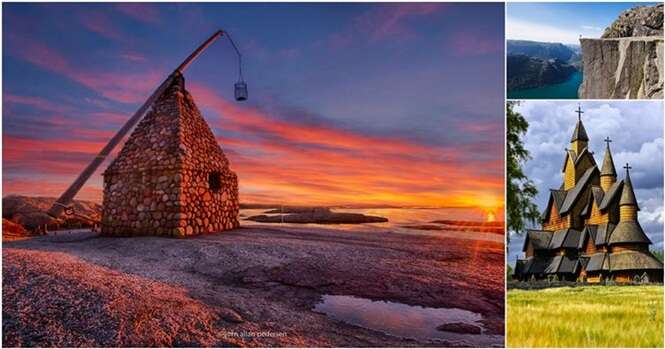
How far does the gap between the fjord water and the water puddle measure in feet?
9.26

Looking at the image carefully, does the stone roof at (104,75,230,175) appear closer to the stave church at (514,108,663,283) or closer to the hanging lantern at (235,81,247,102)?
the hanging lantern at (235,81,247,102)

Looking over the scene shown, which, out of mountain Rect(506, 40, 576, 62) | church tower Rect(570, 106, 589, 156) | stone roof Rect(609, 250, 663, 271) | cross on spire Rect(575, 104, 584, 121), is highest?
mountain Rect(506, 40, 576, 62)

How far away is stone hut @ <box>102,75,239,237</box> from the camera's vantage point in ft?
25.2

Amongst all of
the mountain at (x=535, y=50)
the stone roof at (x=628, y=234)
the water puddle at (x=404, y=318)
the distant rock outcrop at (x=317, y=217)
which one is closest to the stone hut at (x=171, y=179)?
the distant rock outcrop at (x=317, y=217)

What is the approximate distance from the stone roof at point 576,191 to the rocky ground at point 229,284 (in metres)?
0.98

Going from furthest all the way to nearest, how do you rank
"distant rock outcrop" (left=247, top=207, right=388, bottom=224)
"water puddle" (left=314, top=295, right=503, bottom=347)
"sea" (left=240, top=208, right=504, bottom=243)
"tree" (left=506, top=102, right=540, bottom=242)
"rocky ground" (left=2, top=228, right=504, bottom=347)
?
"distant rock outcrop" (left=247, top=207, right=388, bottom=224) → "sea" (left=240, top=208, right=504, bottom=243) → "tree" (left=506, top=102, right=540, bottom=242) → "water puddle" (left=314, top=295, right=503, bottom=347) → "rocky ground" (left=2, top=228, right=504, bottom=347)

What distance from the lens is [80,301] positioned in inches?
236

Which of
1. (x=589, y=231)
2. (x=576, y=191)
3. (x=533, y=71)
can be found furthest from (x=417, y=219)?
(x=533, y=71)

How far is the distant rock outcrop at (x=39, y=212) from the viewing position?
7.25 m

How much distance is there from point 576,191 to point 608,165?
1.81 ft

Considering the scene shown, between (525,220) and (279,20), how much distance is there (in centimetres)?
417

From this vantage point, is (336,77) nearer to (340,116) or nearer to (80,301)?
(340,116)

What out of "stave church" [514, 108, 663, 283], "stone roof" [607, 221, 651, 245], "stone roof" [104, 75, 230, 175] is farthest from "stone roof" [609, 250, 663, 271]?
"stone roof" [104, 75, 230, 175]

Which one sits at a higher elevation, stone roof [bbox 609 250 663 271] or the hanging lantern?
the hanging lantern
